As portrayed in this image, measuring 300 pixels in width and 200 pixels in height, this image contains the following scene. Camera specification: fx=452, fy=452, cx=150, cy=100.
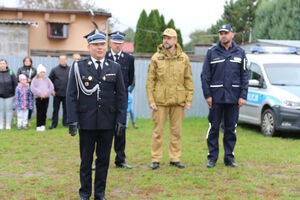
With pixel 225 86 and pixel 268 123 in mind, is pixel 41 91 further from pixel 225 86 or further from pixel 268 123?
pixel 225 86

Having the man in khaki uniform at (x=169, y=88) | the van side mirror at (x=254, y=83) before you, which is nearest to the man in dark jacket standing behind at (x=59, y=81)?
the van side mirror at (x=254, y=83)

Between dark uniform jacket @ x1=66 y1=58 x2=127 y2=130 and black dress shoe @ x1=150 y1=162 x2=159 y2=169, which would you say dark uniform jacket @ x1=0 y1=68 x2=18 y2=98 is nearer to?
black dress shoe @ x1=150 y1=162 x2=159 y2=169

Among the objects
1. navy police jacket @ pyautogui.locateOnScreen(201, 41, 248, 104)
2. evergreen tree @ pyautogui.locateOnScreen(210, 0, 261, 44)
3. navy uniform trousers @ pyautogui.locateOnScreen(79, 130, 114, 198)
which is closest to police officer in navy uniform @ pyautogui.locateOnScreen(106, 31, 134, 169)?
navy police jacket @ pyautogui.locateOnScreen(201, 41, 248, 104)

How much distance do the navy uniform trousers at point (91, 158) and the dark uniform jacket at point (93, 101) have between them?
131 mm

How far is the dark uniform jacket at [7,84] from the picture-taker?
40.0 feet

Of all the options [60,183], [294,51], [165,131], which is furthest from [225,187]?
[294,51]

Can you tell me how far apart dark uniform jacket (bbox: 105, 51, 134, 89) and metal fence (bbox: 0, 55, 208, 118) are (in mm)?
7879

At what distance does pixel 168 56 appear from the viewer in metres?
7.59

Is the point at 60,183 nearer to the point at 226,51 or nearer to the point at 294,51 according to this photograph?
the point at 226,51

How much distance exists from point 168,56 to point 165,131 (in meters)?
5.54

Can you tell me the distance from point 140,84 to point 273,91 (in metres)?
5.44

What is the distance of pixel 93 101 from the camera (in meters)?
5.57

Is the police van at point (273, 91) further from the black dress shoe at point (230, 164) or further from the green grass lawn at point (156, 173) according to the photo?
the black dress shoe at point (230, 164)

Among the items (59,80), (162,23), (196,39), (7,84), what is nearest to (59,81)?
(59,80)
